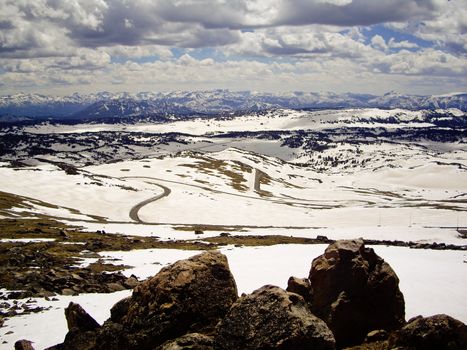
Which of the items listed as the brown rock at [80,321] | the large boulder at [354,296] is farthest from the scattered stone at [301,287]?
the brown rock at [80,321]

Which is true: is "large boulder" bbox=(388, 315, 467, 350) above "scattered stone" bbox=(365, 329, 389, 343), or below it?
above

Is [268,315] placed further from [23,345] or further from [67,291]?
[67,291]

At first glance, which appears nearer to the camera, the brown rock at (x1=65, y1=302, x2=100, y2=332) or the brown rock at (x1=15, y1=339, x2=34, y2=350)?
the brown rock at (x1=15, y1=339, x2=34, y2=350)

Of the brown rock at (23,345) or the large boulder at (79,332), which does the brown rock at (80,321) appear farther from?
the brown rock at (23,345)

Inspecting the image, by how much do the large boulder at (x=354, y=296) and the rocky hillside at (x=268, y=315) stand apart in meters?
0.05

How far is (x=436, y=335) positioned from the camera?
15359 millimetres

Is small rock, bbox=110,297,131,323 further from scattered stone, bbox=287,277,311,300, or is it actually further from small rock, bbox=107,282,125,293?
small rock, bbox=107,282,125,293

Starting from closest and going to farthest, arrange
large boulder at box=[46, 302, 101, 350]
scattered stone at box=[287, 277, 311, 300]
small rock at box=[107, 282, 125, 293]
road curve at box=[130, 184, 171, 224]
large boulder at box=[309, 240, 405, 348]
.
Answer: large boulder at box=[46, 302, 101, 350], large boulder at box=[309, 240, 405, 348], scattered stone at box=[287, 277, 311, 300], small rock at box=[107, 282, 125, 293], road curve at box=[130, 184, 171, 224]

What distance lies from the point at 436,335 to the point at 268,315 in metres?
6.73

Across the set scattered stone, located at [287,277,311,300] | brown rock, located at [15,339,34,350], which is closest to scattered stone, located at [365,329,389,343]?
scattered stone, located at [287,277,311,300]

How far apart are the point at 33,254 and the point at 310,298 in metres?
34.2

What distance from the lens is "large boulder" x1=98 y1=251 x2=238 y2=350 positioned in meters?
16.9

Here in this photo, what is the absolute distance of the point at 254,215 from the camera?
130375 mm

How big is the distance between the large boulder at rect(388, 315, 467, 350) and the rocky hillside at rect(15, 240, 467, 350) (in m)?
0.04
